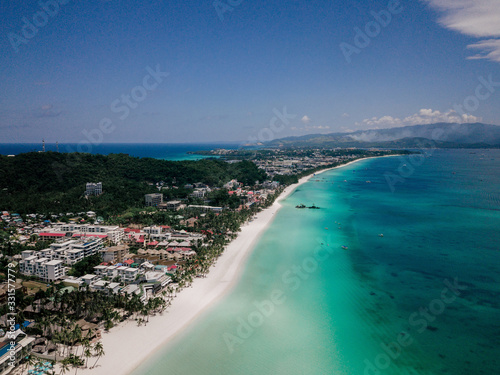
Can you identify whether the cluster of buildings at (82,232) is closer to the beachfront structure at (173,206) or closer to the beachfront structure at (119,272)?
the beachfront structure at (119,272)

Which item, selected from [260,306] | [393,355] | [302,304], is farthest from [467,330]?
[260,306]

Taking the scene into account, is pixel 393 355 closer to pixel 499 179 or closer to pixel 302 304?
pixel 302 304

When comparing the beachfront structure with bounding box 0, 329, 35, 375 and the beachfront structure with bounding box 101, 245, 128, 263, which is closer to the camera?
the beachfront structure with bounding box 0, 329, 35, 375

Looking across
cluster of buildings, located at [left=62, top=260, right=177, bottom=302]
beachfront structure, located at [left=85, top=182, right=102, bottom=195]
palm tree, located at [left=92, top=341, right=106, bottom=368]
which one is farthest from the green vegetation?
beachfront structure, located at [left=85, top=182, right=102, bottom=195]

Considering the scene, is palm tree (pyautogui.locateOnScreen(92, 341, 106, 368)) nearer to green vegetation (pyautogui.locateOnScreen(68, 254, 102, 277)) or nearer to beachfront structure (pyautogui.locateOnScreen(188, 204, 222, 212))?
green vegetation (pyautogui.locateOnScreen(68, 254, 102, 277))

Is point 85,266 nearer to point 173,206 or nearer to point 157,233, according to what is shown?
point 157,233
